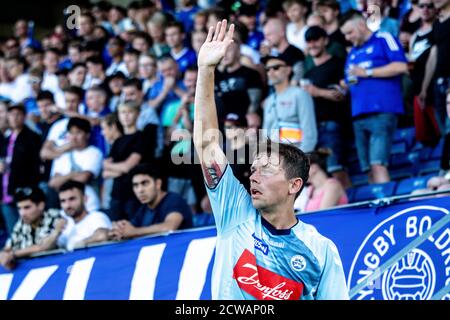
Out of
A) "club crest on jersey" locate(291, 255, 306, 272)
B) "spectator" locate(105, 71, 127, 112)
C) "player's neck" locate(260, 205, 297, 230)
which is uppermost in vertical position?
"spectator" locate(105, 71, 127, 112)

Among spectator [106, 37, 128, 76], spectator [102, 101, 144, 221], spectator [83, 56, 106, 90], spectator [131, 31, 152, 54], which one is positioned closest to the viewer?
spectator [102, 101, 144, 221]

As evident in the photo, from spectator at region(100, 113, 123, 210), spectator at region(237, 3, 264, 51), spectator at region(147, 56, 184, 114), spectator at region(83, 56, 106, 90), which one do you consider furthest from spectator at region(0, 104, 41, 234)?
spectator at region(237, 3, 264, 51)

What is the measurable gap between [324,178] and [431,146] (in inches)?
63.0

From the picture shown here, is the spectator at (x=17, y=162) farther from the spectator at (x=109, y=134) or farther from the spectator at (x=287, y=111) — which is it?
the spectator at (x=287, y=111)

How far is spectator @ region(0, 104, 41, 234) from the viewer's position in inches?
488

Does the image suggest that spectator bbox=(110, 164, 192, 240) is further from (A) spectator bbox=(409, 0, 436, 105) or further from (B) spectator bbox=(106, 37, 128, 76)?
(B) spectator bbox=(106, 37, 128, 76)

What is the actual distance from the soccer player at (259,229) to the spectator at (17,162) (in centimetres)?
791

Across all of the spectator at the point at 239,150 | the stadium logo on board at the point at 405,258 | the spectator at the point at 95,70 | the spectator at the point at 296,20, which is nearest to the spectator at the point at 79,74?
the spectator at the point at 95,70

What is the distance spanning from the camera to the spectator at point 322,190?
324 inches

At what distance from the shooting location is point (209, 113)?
15.5ft

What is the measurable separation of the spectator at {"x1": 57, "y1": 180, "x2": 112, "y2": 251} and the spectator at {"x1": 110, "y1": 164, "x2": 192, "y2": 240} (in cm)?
37

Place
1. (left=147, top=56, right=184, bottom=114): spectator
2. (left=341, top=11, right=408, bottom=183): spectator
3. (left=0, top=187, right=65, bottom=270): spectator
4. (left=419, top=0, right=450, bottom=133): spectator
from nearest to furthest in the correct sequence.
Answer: (left=419, top=0, right=450, bottom=133): spectator → (left=341, top=11, right=408, bottom=183): spectator → (left=0, top=187, right=65, bottom=270): spectator → (left=147, top=56, right=184, bottom=114): spectator

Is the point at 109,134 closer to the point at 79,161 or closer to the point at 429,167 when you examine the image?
the point at 79,161

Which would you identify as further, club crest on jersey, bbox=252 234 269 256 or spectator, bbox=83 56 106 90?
spectator, bbox=83 56 106 90
